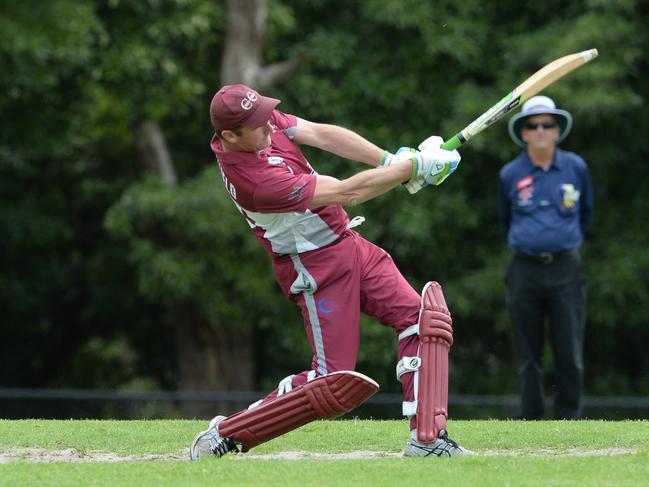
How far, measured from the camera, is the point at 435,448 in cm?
575

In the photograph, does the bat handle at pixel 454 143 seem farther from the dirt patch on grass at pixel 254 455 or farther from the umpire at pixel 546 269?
the umpire at pixel 546 269

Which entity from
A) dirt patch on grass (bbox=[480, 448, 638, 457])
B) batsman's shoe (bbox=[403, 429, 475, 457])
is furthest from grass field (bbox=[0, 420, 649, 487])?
batsman's shoe (bbox=[403, 429, 475, 457])

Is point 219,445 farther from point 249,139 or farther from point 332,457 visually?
point 249,139

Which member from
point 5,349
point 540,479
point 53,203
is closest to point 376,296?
point 540,479

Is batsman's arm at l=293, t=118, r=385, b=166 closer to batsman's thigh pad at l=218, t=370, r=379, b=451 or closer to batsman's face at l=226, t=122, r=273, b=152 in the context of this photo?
batsman's face at l=226, t=122, r=273, b=152

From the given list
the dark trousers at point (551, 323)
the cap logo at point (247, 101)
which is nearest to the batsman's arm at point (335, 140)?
the cap logo at point (247, 101)

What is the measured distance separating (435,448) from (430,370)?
0.36m

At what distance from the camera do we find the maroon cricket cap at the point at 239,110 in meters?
5.59

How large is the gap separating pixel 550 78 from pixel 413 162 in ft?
4.00

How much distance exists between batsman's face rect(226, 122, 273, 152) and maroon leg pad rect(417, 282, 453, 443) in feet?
3.43

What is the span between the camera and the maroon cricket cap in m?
5.59

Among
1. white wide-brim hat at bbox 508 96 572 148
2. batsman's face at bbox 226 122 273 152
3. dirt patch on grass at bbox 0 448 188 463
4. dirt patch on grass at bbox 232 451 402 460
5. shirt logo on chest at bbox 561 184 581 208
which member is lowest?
dirt patch on grass at bbox 0 448 188 463

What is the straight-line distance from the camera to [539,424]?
701 centimetres

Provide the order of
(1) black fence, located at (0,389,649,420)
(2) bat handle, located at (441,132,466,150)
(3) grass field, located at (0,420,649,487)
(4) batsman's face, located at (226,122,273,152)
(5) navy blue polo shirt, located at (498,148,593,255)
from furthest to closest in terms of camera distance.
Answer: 1. (1) black fence, located at (0,389,649,420)
2. (5) navy blue polo shirt, located at (498,148,593,255)
3. (2) bat handle, located at (441,132,466,150)
4. (4) batsman's face, located at (226,122,273,152)
5. (3) grass field, located at (0,420,649,487)
